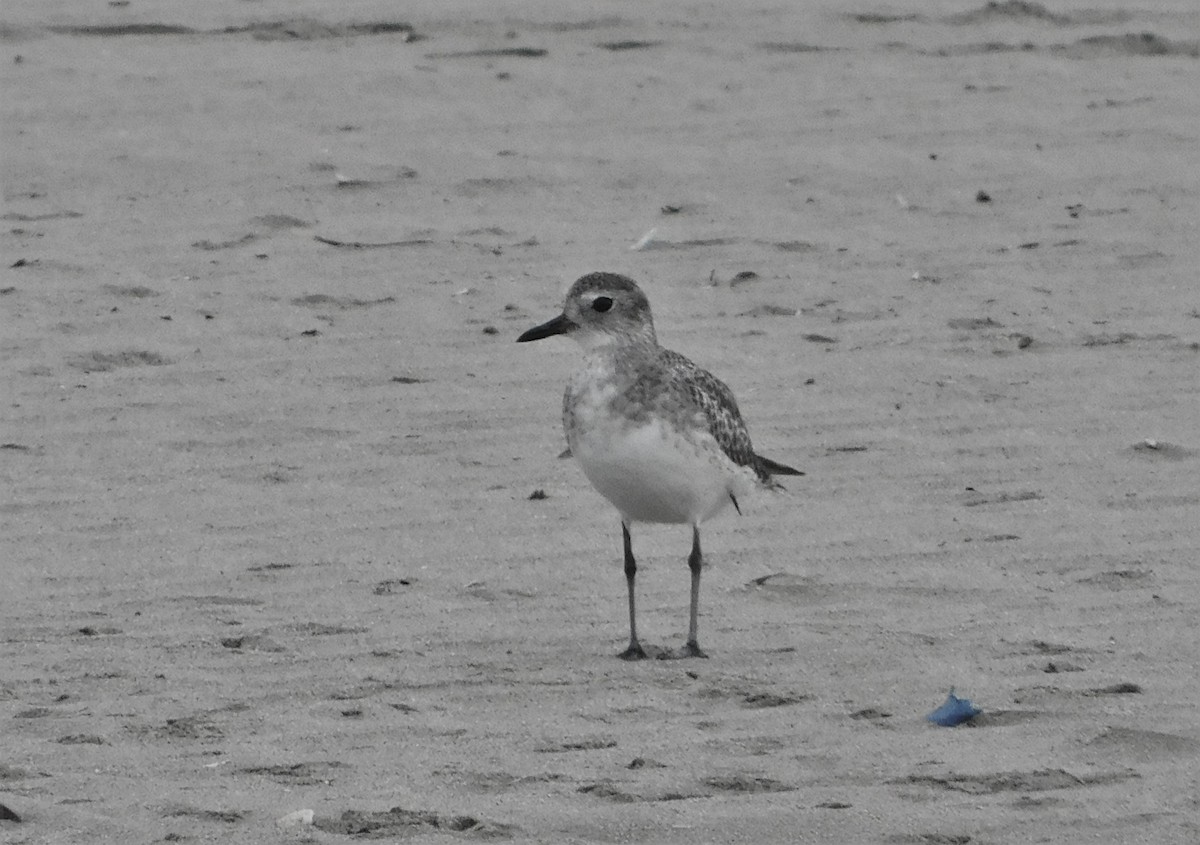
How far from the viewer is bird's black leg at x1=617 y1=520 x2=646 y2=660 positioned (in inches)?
284

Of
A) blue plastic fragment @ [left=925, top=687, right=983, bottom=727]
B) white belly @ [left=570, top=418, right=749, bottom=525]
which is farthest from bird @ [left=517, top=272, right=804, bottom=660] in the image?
blue plastic fragment @ [left=925, top=687, right=983, bottom=727]

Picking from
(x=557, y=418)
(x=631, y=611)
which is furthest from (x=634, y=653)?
(x=557, y=418)

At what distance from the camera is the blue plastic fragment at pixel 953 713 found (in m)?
6.47

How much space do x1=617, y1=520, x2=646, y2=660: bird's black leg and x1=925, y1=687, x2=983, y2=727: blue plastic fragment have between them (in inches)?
42.1

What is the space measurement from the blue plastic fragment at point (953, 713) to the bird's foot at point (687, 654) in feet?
3.10

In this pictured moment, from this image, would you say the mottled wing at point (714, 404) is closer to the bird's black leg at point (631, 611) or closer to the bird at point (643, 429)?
the bird at point (643, 429)

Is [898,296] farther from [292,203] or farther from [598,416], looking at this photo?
[598,416]

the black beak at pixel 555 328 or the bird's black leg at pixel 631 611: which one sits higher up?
the black beak at pixel 555 328

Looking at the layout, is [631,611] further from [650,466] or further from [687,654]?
[650,466]

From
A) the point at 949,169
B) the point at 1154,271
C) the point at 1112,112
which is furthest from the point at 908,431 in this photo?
the point at 1112,112

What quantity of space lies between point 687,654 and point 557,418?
2463 millimetres

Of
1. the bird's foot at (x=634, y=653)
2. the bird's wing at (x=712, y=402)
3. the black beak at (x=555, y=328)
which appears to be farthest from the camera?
the black beak at (x=555, y=328)

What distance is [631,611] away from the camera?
729 cm

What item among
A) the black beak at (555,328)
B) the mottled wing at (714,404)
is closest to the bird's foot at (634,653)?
the mottled wing at (714,404)
